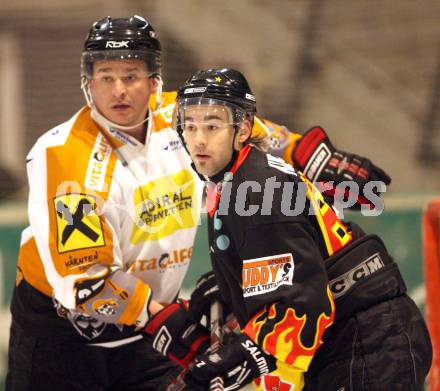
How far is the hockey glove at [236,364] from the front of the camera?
1969mm

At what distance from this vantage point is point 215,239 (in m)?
2.04

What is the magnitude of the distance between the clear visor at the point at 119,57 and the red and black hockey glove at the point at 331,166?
506 mm

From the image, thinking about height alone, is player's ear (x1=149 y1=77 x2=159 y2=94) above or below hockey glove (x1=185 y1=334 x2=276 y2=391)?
above

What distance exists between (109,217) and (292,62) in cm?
328

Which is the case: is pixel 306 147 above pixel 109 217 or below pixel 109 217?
above

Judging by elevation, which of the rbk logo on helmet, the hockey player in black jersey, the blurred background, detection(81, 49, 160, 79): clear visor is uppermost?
the rbk logo on helmet

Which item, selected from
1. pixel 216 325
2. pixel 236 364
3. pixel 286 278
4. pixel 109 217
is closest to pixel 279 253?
pixel 286 278

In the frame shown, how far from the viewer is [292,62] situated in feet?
17.9

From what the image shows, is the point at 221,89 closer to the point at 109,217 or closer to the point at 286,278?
the point at 286,278

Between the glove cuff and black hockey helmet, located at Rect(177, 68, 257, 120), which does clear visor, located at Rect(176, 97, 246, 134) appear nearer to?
black hockey helmet, located at Rect(177, 68, 257, 120)

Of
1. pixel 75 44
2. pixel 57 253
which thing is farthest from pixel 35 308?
pixel 75 44

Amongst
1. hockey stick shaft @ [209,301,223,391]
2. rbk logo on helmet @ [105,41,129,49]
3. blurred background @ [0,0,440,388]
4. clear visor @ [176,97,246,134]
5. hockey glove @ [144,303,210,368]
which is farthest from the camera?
blurred background @ [0,0,440,388]

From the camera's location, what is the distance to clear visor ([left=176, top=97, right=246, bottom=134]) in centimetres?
202

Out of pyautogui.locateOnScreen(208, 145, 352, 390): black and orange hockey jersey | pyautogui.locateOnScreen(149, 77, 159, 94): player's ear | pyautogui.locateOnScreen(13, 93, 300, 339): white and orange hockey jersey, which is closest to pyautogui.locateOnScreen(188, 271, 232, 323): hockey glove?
pyautogui.locateOnScreen(13, 93, 300, 339): white and orange hockey jersey
